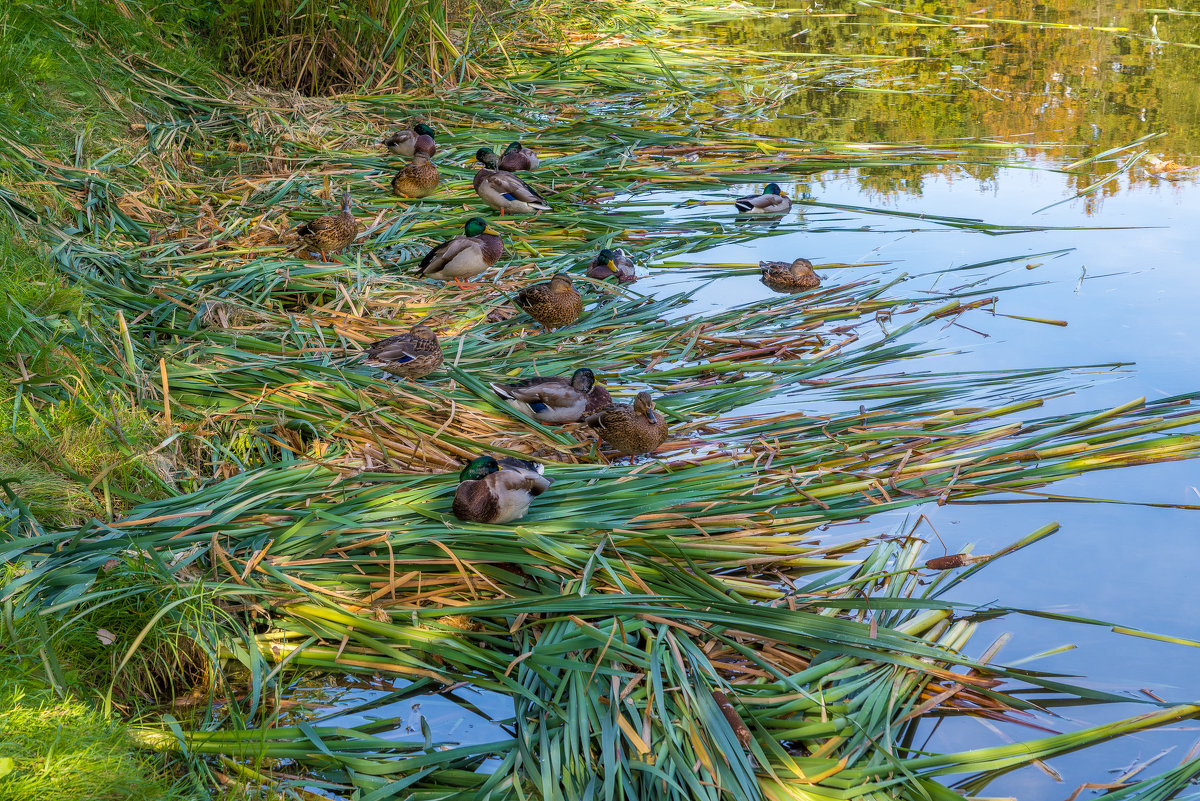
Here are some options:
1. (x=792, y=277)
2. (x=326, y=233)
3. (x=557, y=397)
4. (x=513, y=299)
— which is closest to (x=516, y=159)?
(x=326, y=233)

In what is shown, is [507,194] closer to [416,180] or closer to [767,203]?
[416,180]

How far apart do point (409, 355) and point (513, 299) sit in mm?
1026

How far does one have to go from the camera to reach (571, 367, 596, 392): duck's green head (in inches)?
159

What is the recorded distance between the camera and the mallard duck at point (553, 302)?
188 inches

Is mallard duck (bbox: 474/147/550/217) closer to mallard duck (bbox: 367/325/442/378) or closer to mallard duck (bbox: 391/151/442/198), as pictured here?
mallard duck (bbox: 391/151/442/198)

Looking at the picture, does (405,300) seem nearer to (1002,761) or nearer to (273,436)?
(273,436)

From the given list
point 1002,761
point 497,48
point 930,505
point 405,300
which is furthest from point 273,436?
point 497,48

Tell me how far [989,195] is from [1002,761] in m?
5.00

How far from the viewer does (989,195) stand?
21.4ft

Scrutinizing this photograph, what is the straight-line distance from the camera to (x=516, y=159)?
21.5 ft

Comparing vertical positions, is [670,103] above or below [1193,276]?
above

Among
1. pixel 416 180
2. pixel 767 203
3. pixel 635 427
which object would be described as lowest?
pixel 635 427

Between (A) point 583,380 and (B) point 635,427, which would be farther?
(A) point 583,380

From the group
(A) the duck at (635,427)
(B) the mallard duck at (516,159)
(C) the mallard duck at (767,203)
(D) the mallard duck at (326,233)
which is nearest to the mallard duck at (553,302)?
(A) the duck at (635,427)
